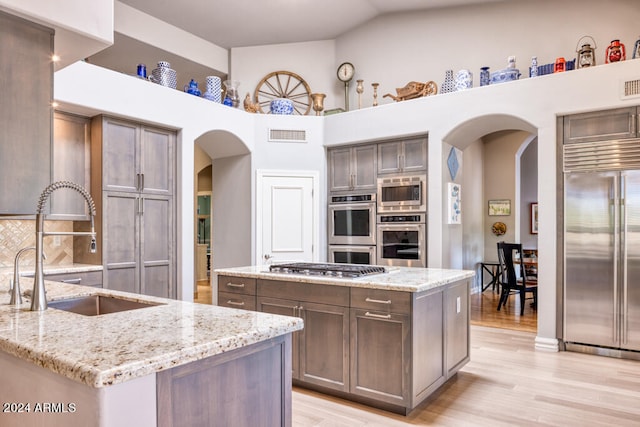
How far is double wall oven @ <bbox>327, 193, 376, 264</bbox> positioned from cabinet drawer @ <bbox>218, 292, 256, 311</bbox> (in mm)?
2469

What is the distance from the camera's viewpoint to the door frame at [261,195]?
5863 mm

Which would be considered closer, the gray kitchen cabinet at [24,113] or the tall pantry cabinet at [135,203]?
the gray kitchen cabinet at [24,113]

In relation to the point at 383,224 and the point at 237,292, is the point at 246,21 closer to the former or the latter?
the point at 383,224

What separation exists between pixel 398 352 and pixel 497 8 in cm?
483

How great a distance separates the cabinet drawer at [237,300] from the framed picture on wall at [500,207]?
23.2ft

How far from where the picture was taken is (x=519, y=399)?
3.13 m

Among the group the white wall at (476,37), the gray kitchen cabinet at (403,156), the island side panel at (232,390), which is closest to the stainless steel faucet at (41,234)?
the island side panel at (232,390)

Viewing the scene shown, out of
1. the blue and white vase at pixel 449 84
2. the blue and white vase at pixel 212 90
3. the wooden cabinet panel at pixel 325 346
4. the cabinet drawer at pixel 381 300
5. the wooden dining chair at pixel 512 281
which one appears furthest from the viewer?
the wooden dining chair at pixel 512 281

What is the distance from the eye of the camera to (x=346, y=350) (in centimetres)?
301

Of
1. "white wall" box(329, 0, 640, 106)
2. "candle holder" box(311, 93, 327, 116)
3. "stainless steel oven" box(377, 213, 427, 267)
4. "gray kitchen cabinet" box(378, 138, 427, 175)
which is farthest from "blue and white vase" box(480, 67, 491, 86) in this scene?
"candle holder" box(311, 93, 327, 116)

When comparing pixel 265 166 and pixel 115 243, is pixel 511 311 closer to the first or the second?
→ pixel 265 166

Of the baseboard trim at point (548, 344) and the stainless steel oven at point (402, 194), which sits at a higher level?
the stainless steel oven at point (402, 194)

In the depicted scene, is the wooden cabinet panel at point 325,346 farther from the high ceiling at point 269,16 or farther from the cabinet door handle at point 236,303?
the high ceiling at point 269,16

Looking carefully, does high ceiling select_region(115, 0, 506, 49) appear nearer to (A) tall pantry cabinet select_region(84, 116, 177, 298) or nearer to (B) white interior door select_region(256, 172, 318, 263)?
(A) tall pantry cabinet select_region(84, 116, 177, 298)
